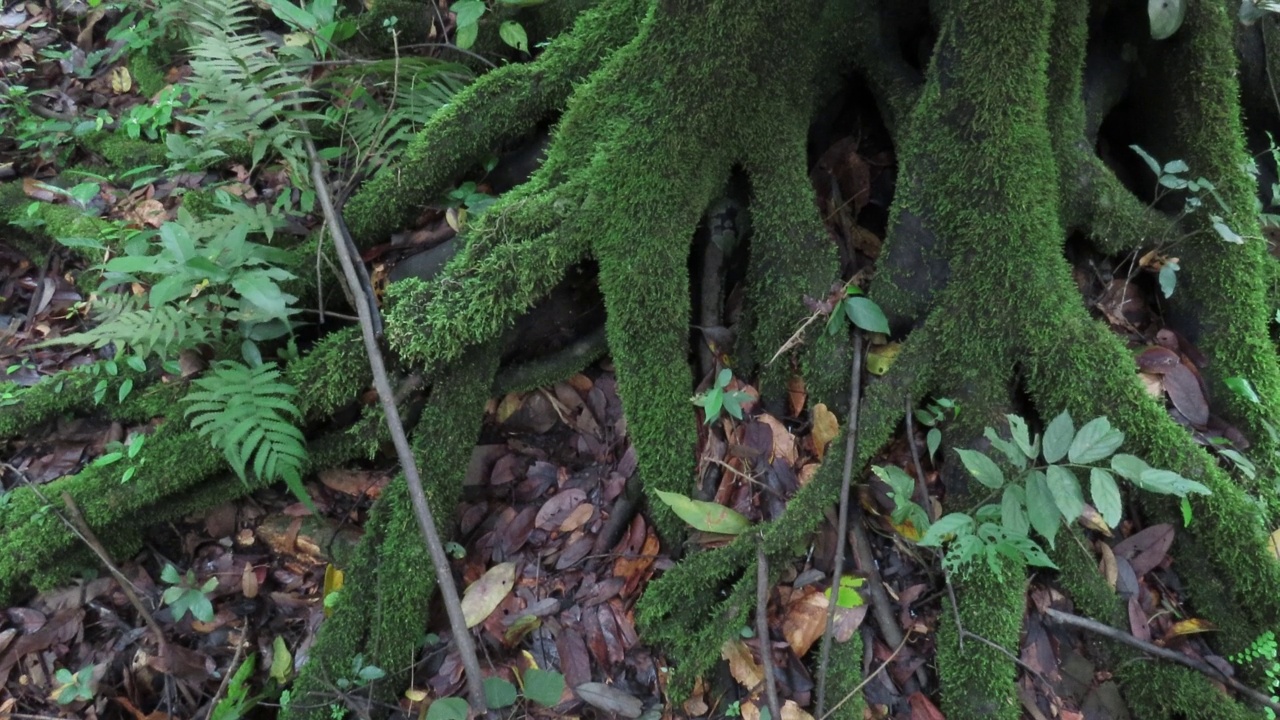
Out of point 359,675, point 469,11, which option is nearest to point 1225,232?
point 469,11

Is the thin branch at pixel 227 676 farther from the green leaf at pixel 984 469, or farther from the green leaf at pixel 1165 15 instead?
the green leaf at pixel 1165 15

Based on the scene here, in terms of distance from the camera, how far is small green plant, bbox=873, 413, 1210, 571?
6.41ft

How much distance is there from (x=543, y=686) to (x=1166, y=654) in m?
2.09

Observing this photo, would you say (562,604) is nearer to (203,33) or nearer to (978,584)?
(978,584)

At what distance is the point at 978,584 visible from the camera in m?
2.51

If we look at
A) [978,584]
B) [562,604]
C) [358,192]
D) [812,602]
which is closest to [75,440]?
[358,192]

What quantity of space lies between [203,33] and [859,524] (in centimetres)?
455

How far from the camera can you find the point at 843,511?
2.57 m

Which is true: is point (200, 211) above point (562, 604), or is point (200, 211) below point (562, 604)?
above

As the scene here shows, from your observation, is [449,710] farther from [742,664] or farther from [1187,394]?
[1187,394]

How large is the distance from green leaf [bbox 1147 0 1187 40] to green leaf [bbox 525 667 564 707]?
3.17 m

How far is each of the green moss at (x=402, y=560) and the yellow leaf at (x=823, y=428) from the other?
1399 millimetres

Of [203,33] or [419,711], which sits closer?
[419,711]

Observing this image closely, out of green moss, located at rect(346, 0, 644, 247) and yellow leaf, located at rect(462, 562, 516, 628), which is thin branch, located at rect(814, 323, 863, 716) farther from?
green moss, located at rect(346, 0, 644, 247)
